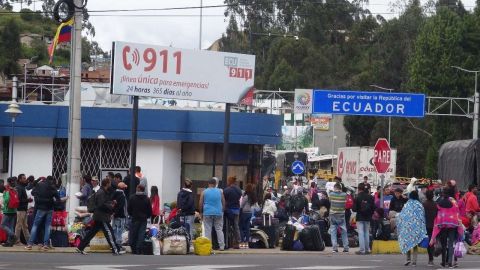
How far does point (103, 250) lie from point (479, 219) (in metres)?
11.1

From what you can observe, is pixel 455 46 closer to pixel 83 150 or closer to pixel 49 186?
pixel 83 150

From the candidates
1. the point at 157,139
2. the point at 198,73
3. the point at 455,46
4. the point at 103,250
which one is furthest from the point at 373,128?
the point at 103,250

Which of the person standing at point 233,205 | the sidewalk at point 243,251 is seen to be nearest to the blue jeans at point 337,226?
the sidewalk at point 243,251

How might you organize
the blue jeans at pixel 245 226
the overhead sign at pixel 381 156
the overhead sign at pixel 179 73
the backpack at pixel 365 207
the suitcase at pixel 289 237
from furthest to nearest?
the overhead sign at pixel 381 156
the overhead sign at pixel 179 73
the blue jeans at pixel 245 226
the suitcase at pixel 289 237
the backpack at pixel 365 207

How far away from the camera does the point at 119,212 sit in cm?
2270

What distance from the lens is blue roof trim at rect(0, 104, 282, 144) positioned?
34.6m

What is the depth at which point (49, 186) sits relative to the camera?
22578 millimetres

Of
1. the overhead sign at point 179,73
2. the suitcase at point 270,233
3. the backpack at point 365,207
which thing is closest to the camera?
the backpack at point 365,207

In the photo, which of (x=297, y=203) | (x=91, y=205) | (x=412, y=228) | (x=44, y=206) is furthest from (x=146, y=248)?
(x=297, y=203)

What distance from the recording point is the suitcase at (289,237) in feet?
82.8

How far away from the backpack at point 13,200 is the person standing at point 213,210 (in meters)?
4.37

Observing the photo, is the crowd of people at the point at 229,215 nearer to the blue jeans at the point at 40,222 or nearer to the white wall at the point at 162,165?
the blue jeans at the point at 40,222

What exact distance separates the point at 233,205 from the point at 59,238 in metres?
4.31

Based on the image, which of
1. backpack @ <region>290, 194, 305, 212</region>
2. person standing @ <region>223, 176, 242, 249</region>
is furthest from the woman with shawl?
backpack @ <region>290, 194, 305, 212</region>
